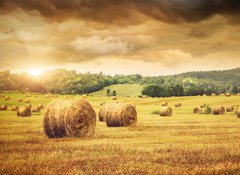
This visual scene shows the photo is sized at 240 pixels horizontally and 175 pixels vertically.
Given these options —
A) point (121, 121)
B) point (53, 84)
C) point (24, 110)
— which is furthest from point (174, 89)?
point (121, 121)

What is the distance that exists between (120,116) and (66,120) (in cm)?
782

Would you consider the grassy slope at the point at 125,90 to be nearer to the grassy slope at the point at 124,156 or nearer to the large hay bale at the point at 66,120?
the large hay bale at the point at 66,120

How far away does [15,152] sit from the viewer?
14.1 metres

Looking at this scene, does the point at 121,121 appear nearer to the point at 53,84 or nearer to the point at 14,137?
the point at 14,137

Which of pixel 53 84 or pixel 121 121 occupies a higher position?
pixel 53 84

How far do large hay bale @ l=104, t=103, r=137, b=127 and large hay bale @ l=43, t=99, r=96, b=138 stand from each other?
20.7 feet

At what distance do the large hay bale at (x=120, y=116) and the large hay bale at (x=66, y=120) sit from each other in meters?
6.32

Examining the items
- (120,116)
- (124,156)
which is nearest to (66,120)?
(124,156)

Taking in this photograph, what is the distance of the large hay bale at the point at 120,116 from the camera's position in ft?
87.0

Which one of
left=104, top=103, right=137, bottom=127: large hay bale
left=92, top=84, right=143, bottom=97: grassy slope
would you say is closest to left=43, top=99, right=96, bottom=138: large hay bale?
left=104, top=103, right=137, bottom=127: large hay bale

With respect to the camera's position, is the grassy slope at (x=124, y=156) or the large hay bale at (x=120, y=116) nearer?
the grassy slope at (x=124, y=156)

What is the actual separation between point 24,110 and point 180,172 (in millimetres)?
30691

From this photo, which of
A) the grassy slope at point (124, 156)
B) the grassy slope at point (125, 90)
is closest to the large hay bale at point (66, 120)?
the grassy slope at point (124, 156)

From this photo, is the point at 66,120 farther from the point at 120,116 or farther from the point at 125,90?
the point at 125,90
